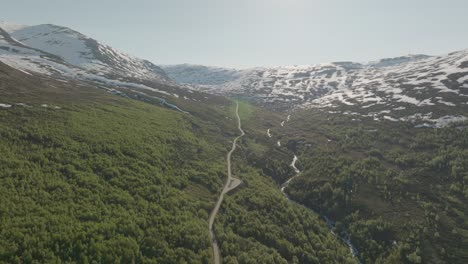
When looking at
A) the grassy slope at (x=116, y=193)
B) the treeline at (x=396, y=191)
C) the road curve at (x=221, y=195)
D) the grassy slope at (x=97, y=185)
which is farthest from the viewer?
the treeline at (x=396, y=191)

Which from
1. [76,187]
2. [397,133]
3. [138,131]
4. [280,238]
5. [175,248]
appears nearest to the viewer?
[175,248]

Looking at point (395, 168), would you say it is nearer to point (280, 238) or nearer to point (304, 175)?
point (304, 175)

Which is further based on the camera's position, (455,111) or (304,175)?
(455,111)

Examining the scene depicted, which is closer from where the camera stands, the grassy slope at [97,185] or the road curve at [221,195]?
the grassy slope at [97,185]

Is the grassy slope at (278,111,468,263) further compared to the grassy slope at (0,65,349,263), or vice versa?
the grassy slope at (278,111,468,263)

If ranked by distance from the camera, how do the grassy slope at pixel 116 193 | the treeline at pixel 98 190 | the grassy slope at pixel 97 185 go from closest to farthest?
1. the treeline at pixel 98 190
2. the grassy slope at pixel 97 185
3. the grassy slope at pixel 116 193

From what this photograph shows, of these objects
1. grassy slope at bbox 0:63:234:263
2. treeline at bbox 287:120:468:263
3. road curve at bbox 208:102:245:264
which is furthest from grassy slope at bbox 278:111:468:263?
grassy slope at bbox 0:63:234:263


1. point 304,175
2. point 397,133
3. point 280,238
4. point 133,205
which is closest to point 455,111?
point 397,133

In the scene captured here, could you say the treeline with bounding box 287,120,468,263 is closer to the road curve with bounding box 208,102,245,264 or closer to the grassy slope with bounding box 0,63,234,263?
the road curve with bounding box 208,102,245,264

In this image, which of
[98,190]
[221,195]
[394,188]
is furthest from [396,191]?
[98,190]

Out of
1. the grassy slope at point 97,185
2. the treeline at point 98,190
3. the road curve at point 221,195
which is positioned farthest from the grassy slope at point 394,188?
the grassy slope at point 97,185

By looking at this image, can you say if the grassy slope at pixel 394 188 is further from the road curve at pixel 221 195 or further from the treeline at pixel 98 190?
the treeline at pixel 98 190
